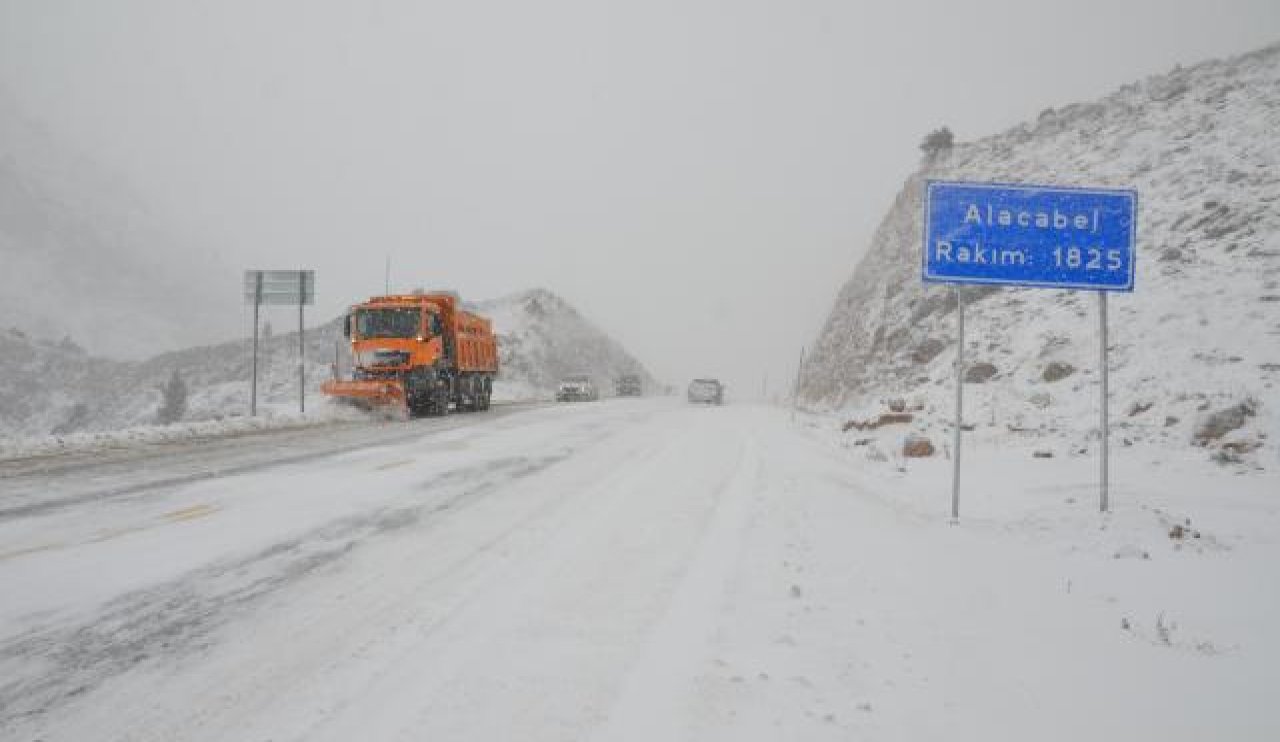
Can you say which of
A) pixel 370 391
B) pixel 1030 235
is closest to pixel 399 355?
pixel 370 391

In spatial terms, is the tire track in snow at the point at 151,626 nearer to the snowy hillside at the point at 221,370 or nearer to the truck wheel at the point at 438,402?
the truck wheel at the point at 438,402

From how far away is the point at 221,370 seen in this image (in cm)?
6950

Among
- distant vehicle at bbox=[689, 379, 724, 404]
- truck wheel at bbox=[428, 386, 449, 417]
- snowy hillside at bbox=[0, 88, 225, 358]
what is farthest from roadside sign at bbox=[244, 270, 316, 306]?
snowy hillside at bbox=[0, 88, 225, 358]

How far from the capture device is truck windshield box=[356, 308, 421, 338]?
65.7ft

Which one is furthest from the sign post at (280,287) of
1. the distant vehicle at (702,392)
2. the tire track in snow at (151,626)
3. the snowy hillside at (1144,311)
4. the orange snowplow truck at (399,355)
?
the distant vehicle at (702,392)

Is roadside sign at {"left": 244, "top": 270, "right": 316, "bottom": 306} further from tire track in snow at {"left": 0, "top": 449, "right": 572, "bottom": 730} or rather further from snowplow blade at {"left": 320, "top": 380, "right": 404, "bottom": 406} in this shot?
tire track in snow at {"left": 0, "top": 449, "right": 572, "bottom": 730}

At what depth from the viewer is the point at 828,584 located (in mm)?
4613

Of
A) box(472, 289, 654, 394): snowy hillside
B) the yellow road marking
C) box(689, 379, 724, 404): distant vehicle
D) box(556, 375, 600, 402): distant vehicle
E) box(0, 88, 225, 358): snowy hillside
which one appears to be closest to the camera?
the yellow road marking

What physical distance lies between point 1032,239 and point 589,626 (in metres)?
6.81

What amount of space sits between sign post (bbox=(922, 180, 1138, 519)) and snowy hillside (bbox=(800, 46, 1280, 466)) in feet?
13.6

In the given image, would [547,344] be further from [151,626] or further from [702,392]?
[151,626]

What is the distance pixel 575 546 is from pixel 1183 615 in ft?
13.5

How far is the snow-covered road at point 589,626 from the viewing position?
9.14ft

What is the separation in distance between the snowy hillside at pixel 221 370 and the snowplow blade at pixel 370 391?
27360 mm
